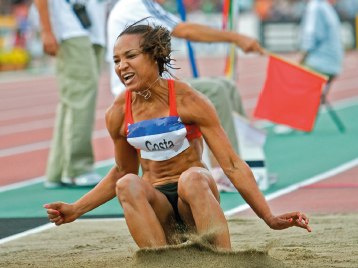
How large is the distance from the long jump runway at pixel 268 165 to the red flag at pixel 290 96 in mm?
666

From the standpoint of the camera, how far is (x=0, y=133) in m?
11.7

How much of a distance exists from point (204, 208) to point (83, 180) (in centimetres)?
337

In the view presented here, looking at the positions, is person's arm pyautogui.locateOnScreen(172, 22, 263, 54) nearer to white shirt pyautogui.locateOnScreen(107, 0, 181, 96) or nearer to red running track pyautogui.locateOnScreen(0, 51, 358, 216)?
white shirt pyautogui.locateOnScreen(107, 0, 181, 96)

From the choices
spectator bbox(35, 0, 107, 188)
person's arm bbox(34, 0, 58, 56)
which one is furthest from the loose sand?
person's arm bbox(34, 0, 58, 56)

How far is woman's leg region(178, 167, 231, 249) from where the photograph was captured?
11.1ft

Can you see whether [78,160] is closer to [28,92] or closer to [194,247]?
[194,247]

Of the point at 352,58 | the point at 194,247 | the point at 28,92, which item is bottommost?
the point at 352,58

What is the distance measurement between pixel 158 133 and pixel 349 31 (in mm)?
29692

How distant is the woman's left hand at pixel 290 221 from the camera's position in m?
3.29

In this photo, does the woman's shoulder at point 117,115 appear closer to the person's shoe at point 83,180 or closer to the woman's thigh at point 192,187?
the woman's thigh at point 192,187

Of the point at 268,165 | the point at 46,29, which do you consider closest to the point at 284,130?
the point at 268,165

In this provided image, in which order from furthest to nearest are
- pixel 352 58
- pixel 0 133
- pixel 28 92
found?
pixel 352 58
pixel 28 92
pixel 0 133

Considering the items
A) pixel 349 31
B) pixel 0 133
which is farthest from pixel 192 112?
pixel 349 31

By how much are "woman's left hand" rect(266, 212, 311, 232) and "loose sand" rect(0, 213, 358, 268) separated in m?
0.19
